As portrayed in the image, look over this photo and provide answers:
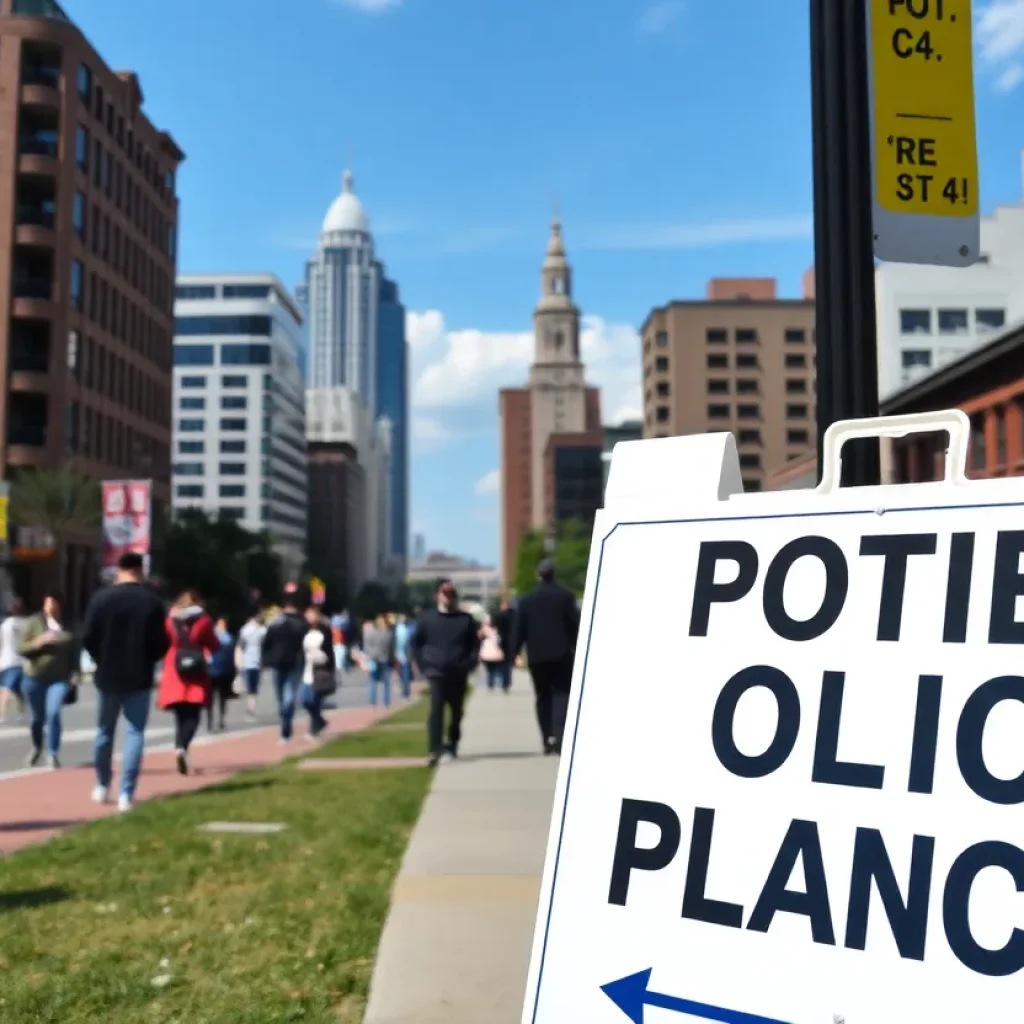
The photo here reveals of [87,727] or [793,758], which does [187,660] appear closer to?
[87,727]

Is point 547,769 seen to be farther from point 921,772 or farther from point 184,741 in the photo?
point 921,772

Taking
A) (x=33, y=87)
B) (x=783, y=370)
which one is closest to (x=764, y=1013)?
(x=33, y=87)

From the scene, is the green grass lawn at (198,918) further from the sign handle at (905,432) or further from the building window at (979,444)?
the building window at (979,444)

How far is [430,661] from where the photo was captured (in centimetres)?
1312

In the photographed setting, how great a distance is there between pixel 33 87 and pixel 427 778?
61.2 m

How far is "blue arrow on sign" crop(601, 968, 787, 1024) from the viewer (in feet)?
6.26

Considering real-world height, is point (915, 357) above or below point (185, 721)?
above

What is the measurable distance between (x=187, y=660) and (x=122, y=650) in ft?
6.38

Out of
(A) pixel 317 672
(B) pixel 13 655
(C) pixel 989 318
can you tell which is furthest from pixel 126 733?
(C) pixel 989 318

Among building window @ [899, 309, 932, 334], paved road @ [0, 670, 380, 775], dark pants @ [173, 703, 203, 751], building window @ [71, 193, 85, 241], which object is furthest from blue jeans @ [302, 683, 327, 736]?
building window @ [899, 309, 932, 334]

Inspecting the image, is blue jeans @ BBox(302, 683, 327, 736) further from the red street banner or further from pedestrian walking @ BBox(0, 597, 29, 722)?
the red street banner

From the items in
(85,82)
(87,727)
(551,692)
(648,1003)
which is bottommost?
(87,727)

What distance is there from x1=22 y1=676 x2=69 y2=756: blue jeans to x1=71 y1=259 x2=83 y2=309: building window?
56.2m

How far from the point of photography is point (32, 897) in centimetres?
618
